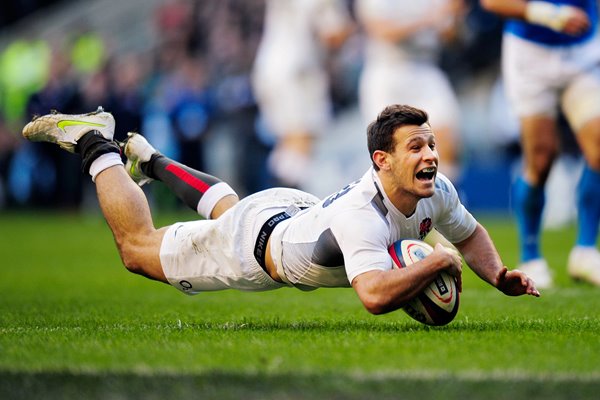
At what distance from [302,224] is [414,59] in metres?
6.22

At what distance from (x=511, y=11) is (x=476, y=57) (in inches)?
499

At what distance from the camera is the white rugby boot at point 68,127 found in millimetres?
7422

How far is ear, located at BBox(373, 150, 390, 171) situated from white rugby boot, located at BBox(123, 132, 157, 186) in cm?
210

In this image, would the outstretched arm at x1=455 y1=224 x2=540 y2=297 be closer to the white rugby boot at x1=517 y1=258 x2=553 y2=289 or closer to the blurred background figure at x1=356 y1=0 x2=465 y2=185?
the white rugby boot at x1=517 y1=258 x2=553 y2=289

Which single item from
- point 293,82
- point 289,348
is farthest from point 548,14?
point 293,82

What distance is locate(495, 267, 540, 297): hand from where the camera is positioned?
19.1ft

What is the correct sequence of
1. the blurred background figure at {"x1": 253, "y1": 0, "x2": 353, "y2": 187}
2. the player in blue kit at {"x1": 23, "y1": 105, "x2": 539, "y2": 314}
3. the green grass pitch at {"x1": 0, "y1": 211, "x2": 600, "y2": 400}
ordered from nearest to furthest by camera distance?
the green grass pitch at {"x1": 0, "y1": 211, "x2": 600, "y2": 400}, the player in blue kit at {"x1": 23, "y1": 105, "x2": 539, "y2": 314}, the blurred background figure at {"x1": 253, "y1": 0, "x2": 353, "y2": 187}

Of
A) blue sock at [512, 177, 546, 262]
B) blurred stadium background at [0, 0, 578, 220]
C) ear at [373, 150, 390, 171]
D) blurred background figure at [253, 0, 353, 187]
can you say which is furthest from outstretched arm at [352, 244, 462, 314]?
blurred stadium background at [0, 0, 578, 220]

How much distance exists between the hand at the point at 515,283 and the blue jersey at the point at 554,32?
3748mm

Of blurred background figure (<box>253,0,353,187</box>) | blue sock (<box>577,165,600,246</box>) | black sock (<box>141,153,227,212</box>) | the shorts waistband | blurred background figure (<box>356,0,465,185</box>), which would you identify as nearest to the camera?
the shorts waistband

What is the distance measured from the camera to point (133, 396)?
439 centimetres

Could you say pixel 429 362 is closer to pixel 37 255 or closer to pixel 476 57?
pixel 37 255

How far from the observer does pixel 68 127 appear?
7434 mm

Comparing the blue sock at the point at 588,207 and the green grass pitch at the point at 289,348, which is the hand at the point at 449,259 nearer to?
the green grass pitch at the point at 289,348
